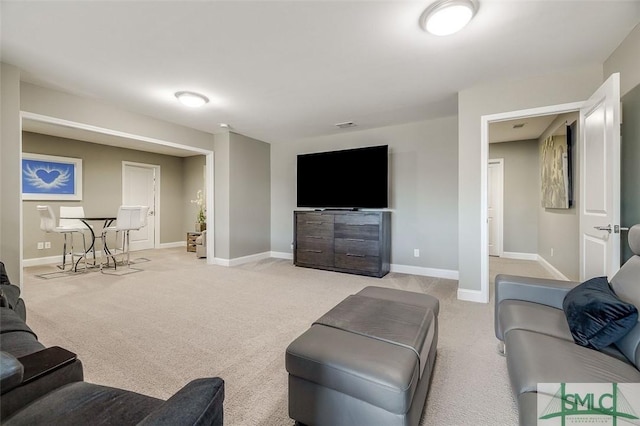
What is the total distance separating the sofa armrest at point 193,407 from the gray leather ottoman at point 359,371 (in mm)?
518

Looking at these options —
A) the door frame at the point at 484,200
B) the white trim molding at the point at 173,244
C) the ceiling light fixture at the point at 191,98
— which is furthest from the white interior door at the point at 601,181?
the white trim molding at the point at 173,244

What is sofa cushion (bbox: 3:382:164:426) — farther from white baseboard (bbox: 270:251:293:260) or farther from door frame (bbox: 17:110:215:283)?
white baseboard (bbox: 270:251:293:260)

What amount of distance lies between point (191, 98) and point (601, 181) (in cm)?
394

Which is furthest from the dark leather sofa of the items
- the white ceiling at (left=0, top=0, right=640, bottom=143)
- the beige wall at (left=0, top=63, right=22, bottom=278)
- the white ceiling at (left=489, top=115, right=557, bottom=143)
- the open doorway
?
the white ceiling at (left=489, top=115, right=557, bottom=143)

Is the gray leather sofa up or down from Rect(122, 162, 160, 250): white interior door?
down

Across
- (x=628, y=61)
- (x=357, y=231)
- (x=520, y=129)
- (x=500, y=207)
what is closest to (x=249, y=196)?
(x=357, y=231)

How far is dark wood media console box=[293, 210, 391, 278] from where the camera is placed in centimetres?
421

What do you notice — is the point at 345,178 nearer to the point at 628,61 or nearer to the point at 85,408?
the point at 628,61

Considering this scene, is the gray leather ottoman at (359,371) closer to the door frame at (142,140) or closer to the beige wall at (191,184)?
the door frame at (142,140)

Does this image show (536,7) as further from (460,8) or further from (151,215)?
(151,215)

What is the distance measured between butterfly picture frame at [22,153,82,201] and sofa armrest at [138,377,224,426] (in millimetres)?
6437

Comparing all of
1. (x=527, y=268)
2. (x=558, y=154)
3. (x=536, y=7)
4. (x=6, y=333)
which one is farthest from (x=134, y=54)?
(x=527, y=268)

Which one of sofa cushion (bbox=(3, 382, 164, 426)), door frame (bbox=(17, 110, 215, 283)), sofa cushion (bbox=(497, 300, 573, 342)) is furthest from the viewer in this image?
door frame (bbox=(17, 110, 215, 283))

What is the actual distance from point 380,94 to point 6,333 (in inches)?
140
